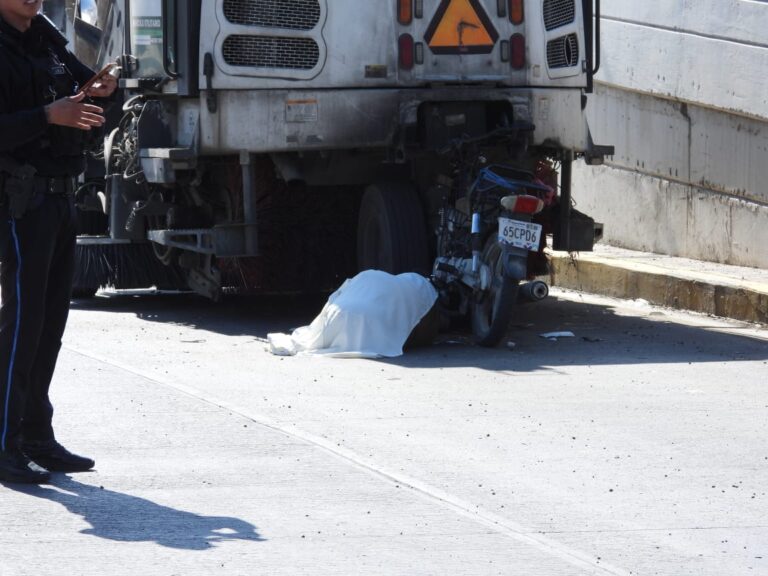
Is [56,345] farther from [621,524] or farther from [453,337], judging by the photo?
[453,337]

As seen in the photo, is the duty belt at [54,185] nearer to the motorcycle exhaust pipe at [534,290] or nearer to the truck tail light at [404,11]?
the motorcycle exhaust pipe at [534,290]

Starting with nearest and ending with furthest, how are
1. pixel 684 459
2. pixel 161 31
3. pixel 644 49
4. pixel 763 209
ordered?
pixel 684 459, pixel 161 31, pixel 763 209, pixel 644 49

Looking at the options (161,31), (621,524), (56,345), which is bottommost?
(621,524)

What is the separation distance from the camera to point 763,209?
13242 mm

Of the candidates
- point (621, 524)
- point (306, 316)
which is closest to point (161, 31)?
point (306, 316)

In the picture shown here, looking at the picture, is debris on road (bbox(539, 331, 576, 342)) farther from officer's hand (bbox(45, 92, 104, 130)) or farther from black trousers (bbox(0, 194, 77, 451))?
officer's hand (bbox(45, 92, 104, 130))

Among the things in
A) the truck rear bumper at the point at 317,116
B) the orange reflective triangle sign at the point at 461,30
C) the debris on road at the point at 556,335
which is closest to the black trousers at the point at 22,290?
the truck rear bumper at the point at 317,116

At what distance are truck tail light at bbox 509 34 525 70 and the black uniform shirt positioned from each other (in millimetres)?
5326

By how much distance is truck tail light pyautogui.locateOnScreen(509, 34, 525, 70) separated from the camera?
37.7ft

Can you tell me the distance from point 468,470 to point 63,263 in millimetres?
1808

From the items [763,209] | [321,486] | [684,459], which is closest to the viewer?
[321,486]

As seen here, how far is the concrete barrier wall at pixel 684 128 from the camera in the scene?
43.7ft

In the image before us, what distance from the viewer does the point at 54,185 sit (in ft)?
21.3

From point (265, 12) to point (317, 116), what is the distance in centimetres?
76
